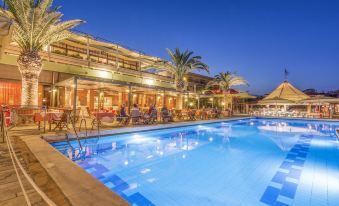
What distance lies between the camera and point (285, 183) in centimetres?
475

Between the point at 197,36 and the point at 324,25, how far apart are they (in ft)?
124

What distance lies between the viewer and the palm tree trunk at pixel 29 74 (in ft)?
33.2

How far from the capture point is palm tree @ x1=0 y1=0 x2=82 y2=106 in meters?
9.60

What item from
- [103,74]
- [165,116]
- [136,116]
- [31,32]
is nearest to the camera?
[31,32]

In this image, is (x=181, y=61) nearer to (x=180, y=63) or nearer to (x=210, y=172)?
(x=180, y=63)

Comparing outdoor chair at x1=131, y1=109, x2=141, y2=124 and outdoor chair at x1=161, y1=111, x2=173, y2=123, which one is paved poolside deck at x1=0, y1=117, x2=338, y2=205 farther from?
outdoor chair at x1=161, y1=111, x2=173, y2=123

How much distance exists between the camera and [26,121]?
32.8ft

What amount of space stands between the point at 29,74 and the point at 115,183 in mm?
9146

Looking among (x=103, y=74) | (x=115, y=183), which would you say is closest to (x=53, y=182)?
(x=115, y=183)

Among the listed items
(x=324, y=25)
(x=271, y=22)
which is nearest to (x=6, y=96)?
(x=271, y=22)

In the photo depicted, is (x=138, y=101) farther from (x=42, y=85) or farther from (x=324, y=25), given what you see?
(x=324, y=25)

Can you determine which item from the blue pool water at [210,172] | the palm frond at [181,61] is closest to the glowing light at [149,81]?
the palm frond at [181,61]

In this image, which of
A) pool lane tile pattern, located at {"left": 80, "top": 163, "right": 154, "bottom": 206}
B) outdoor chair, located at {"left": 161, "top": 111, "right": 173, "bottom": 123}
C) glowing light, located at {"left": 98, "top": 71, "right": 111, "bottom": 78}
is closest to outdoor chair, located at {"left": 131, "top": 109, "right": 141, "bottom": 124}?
outdoor chair, located at {"left": 161, "top": 111, "right": 173, "bottom": 123}

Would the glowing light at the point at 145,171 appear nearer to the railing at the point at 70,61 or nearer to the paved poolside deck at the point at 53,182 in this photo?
the paved poolside deck at the point at 53,182
